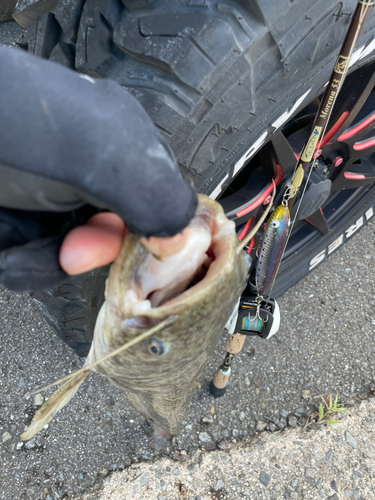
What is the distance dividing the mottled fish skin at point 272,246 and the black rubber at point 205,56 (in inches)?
10.0

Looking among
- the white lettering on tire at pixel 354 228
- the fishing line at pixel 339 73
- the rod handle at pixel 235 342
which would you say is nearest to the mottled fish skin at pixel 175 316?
the fishing line at pixel 339 73

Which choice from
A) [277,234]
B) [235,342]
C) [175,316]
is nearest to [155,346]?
[175,316]

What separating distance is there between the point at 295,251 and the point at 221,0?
149 centimetres

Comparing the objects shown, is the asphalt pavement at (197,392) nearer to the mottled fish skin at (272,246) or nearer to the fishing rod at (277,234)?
the fishing rod at (277,234)

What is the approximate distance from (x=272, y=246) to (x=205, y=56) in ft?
2.23

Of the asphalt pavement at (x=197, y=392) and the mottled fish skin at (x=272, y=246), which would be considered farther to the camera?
the asphalt pavement at (x=197, y=392)

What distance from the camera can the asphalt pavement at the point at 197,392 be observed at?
173cm

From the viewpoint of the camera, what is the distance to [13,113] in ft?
1.90

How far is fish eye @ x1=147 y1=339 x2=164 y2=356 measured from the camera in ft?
2.43

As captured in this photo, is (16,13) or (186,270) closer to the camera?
(186,270)

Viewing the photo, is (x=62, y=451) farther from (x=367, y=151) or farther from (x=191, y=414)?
(x=367, y=151)

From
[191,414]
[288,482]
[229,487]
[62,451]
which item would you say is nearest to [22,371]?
[62,451]

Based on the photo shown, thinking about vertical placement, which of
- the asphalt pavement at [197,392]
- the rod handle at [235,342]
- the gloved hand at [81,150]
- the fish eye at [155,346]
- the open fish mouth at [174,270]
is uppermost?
the gloved hand at [81,150]

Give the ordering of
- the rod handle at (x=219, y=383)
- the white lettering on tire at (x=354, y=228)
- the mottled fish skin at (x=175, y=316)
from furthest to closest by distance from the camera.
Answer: the white lettering on tire at (x=354, y=228), the rod handle at (x=219, y=383), the mottled fish skin at (x=175, y=316)
